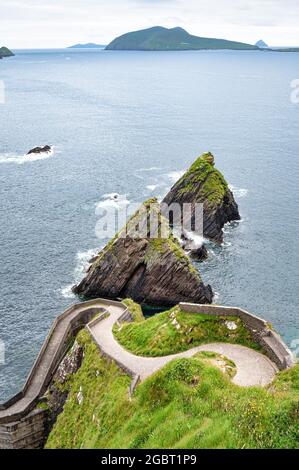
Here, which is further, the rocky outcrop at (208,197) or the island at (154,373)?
the rocky outcrop at (208,197)

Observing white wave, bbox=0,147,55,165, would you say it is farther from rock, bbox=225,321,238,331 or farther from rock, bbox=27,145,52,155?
rock, bbox=225,321,238,331

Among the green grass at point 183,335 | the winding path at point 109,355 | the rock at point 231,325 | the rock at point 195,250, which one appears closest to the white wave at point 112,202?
the rock at point 195,250

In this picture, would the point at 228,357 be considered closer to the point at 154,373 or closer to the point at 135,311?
the point at 154,373

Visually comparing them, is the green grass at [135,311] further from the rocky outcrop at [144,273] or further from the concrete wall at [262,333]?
the rocky outcrop at [144,273]

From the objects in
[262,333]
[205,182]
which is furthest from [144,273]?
Answer: [262,333]

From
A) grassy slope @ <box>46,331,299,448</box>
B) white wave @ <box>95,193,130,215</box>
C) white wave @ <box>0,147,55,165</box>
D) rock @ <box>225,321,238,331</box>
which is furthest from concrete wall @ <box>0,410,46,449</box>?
white wave @ <box>0,147,55,165</box>

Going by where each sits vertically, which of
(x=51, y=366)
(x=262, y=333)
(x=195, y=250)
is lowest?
(x=195, y=250)
